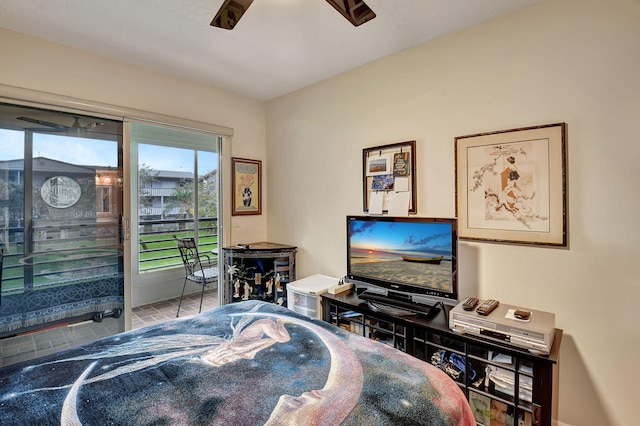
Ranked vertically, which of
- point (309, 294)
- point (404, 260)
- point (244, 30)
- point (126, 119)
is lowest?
point (309, 294)

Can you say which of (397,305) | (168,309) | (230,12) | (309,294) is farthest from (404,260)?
(168,309)

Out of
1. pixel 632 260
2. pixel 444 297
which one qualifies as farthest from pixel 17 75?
pixel 632 260

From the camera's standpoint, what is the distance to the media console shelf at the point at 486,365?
5.06ft

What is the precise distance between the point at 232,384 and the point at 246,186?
8.70ft

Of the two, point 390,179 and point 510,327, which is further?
point 390,179

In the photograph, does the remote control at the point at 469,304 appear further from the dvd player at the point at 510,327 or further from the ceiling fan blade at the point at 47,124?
the ceiling fan blade at the point at 47,124

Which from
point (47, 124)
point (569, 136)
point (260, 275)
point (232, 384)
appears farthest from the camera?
point (260, 275)

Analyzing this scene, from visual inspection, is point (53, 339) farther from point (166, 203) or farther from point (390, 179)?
point (390, 179)

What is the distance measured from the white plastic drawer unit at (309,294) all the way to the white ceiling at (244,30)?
195cm

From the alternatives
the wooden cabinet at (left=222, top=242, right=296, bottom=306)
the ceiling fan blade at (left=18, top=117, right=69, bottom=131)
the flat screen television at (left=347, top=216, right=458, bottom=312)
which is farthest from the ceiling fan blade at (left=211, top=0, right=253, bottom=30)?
the wooden cabinet at (left=222, top=242, right=296, bottom=306)

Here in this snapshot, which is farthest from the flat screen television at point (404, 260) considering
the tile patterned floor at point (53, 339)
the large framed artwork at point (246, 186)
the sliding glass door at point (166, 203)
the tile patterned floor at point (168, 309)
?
the tile patterned floor at point (168, 309)

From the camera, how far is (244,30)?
2197 mm

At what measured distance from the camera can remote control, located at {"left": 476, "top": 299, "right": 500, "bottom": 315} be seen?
179 cm

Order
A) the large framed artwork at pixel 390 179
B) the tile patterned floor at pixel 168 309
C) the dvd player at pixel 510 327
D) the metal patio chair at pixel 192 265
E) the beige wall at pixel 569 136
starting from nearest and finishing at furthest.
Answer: the dvd player at pixel 510 327
the beige wall at pixel 569 136
the large framed artwork at pixel 390 179
the tile patterned floor at pixel 168 309
the metal patio chair at pixel 192 265
